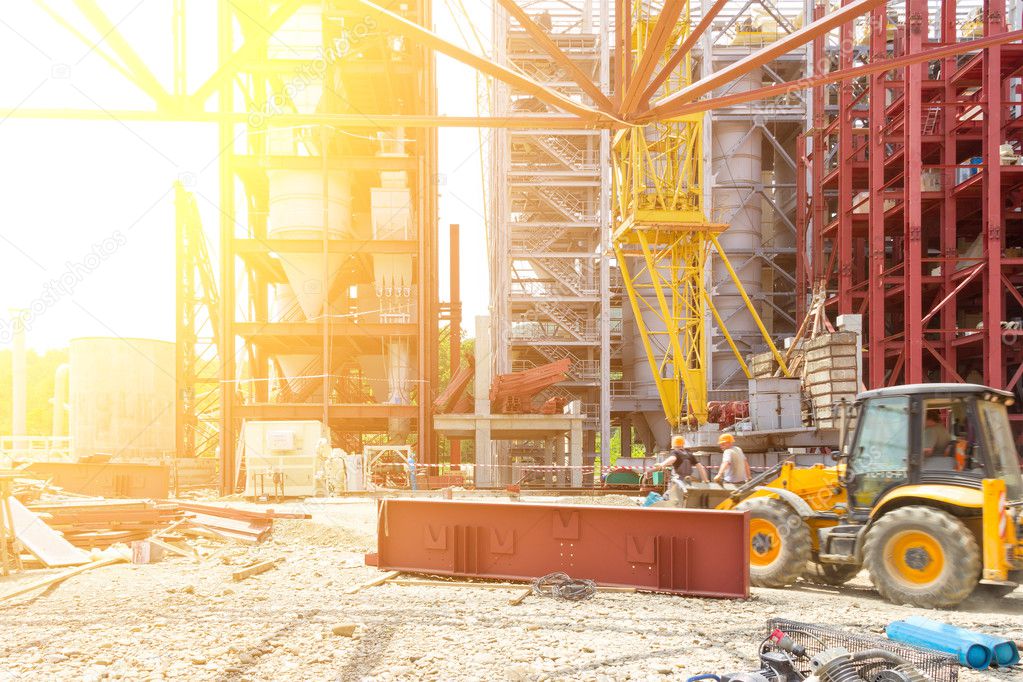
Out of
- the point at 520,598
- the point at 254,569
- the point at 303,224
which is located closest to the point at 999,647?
the point at 520,598

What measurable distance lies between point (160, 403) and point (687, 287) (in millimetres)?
27352

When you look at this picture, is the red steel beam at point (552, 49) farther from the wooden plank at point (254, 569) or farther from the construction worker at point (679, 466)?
the wooden plank at point (254, 569)

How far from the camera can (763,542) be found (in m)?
11.1

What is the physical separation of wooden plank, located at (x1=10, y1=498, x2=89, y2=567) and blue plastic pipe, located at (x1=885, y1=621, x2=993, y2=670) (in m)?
11.3

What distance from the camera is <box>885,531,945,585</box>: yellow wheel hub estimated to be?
952 cm

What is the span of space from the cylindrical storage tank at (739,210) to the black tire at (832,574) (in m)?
39.9

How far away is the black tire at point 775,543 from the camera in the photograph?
10680mm

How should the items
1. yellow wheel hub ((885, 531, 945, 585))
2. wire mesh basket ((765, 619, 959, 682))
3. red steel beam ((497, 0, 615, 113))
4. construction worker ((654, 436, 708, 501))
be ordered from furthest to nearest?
construction worker ((654, 436, 708, 501)) → yellow wheel hub ((885, 531, 945, 585)) → red steel beam ((497, 0, 615, 113)) → wire mesh basket ((765, 619, 959, 682))

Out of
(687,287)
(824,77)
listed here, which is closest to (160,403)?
(687,287)

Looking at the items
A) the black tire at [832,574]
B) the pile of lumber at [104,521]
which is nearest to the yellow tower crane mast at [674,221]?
the black tire at [832,574]

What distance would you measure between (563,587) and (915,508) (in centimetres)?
396

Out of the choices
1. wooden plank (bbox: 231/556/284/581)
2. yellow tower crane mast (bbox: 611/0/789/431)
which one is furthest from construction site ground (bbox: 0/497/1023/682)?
yellow tower crane mast (bbox: 611/0/789/431)

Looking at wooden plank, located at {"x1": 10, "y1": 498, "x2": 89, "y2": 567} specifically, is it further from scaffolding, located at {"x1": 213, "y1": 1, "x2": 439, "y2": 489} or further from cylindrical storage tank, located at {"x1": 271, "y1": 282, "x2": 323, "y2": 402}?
cylindrical storage tank, located at {"x1": 271, "y1": 282, "x2": 323, "y2": 402}

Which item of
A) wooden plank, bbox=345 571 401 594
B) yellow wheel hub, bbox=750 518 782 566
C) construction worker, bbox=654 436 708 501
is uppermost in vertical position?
construction worker, bbox=654 436 708 501
